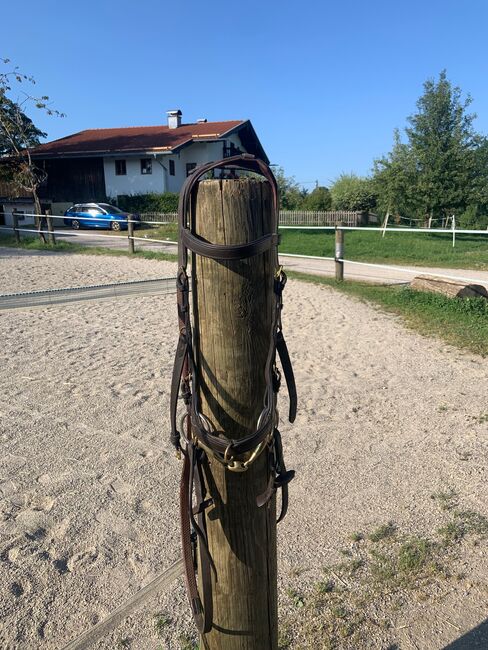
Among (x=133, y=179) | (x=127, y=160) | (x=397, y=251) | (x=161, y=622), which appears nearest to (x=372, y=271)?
(x=397, y=251)

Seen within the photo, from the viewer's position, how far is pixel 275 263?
1424 mm

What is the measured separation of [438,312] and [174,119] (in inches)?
1117

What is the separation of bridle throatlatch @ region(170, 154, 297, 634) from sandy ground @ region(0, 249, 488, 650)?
796 millimetres

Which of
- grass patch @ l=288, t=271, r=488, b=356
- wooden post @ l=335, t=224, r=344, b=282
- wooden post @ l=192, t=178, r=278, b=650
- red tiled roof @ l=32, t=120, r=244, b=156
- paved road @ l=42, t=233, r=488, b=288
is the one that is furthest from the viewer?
red tiled roof @ l=32, t=120, r=244, b=156

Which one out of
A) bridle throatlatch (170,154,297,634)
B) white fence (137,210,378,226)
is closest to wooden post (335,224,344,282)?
bridle throatlatch (170,154,297,634)

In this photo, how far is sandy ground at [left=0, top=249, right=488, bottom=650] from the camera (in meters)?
2.24

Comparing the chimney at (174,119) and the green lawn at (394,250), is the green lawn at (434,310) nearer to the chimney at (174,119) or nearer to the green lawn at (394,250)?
the green lawn at (394,250)

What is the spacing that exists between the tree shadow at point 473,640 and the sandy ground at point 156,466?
0.10ft

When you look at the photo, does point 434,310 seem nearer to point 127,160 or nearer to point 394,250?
point 394,250

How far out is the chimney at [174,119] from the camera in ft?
106

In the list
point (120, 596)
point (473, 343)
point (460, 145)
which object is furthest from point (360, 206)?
point (120, 596)

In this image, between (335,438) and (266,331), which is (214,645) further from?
(335,438)

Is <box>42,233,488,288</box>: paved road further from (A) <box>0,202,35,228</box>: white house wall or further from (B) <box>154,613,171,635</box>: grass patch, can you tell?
(A) <box>0,202,35,228</box>: white house wall

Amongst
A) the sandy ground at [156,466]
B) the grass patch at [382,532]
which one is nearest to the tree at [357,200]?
the sandy ground at [156,466]
